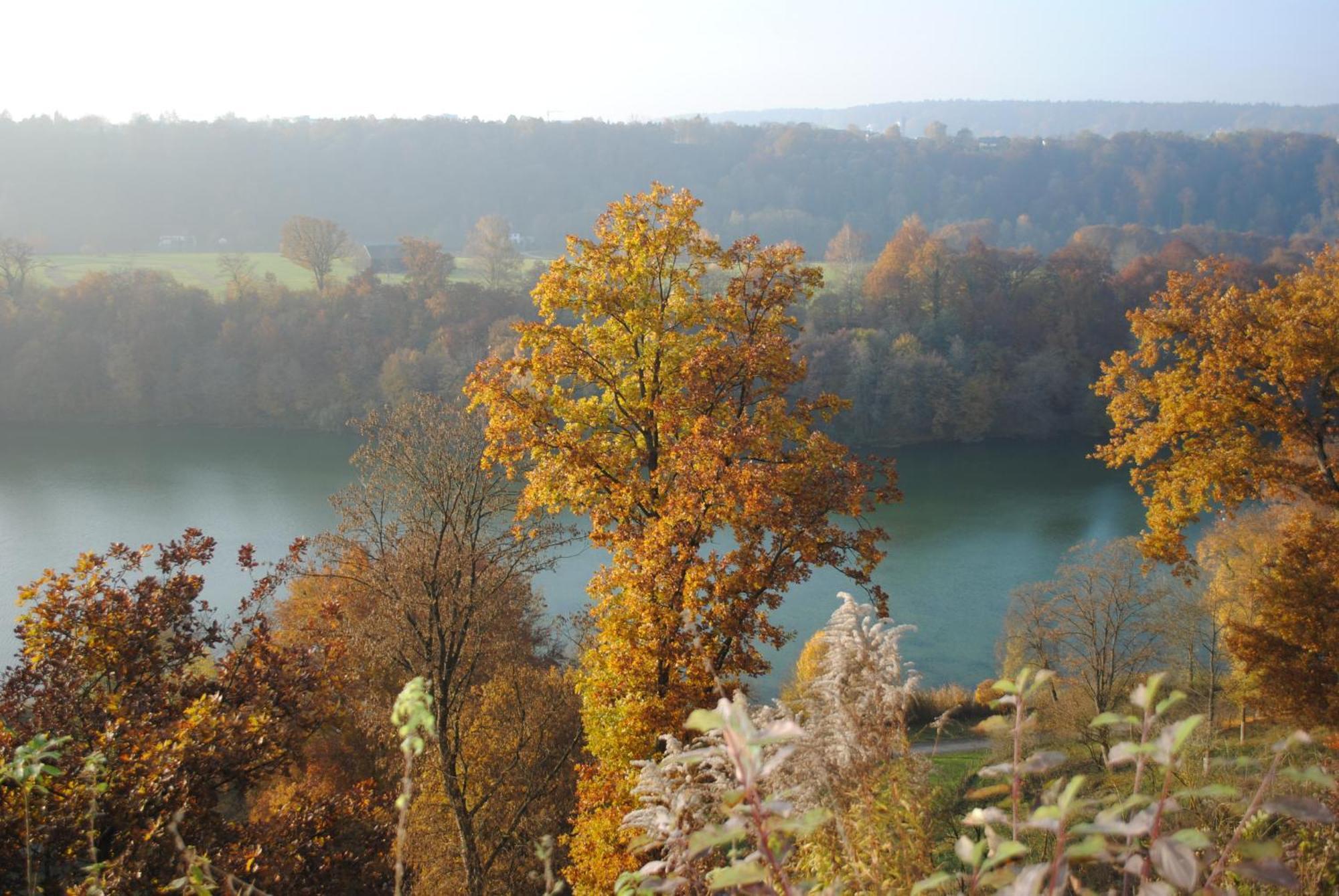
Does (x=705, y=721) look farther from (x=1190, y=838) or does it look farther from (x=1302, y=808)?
(x=1302, y=808)

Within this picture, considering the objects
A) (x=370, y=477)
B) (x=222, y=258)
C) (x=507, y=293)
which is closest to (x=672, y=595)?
(x=370, y=477)

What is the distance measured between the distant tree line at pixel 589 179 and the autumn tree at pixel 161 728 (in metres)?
68.1

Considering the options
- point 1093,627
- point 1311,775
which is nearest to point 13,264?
point 1093,627

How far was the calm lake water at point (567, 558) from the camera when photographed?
21078 millimetres

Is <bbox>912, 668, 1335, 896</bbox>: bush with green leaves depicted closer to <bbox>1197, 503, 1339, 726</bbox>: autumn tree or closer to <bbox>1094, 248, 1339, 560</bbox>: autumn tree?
<bbox>1094, 248, 1339, 560</bbox>: autumn tree

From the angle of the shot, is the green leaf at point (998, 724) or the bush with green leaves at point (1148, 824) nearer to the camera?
the bush with green leaves at point (1148, 824)

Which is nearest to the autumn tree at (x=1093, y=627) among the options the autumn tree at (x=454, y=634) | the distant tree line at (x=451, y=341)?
the autumn tree at (x=454, y=634)

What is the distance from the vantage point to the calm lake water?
21078 mm

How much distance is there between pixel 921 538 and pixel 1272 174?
88.8 metres

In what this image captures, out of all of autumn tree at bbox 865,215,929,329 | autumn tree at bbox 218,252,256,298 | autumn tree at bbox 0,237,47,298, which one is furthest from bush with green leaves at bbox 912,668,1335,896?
autumn tree at bbox 0,237,47,298

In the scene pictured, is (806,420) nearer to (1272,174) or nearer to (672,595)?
(672,595)

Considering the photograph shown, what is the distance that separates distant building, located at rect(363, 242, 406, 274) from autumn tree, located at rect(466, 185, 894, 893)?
46388mm

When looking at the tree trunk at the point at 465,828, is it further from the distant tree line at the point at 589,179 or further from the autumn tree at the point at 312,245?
the distant tree line at the point at 589,179

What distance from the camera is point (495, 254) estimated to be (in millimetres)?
52938
